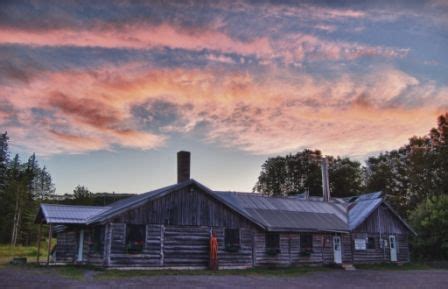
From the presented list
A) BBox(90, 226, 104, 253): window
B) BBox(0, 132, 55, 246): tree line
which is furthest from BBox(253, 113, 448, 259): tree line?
BBox(0, 132, 55, 246): tree line

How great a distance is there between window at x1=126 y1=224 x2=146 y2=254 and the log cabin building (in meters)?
0.05

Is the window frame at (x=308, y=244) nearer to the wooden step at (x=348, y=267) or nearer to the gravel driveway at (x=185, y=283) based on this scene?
the wooden step at (x=348, y=267)

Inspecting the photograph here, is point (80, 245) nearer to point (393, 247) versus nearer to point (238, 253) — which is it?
point (238, 253)

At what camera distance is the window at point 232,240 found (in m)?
29.1

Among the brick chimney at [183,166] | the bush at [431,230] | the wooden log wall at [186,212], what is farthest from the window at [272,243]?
the bush at [431,230]

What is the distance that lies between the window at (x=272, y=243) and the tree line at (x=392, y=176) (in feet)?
56.2

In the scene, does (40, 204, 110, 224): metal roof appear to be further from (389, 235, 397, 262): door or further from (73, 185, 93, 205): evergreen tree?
(73, 185, 93, 205): evergreen tree

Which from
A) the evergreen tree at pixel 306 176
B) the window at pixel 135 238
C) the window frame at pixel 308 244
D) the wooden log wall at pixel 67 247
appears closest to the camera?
the window at pixel 135 238

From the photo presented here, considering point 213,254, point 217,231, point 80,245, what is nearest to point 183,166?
point 217,231

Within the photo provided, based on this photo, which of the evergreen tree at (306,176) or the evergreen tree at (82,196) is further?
the evergreen tree at (306,176)

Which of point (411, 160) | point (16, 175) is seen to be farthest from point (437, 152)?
point (16, 175)

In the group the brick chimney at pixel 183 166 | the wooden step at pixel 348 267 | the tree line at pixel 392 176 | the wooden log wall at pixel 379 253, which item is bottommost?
the wooden step at pixel 348 267

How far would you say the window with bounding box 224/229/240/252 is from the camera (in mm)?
29141

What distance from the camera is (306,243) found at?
109 feet
